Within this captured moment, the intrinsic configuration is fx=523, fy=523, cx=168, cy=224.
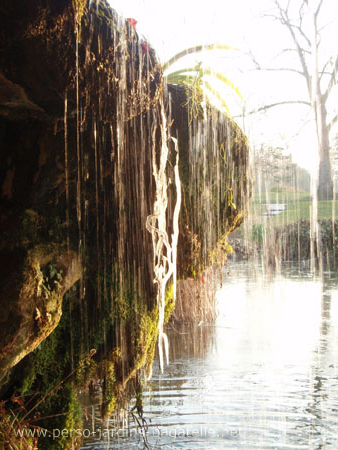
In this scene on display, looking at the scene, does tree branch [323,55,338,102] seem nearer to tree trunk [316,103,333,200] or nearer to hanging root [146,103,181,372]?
tree trunk [316,103,333,200]

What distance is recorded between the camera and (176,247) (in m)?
3.83

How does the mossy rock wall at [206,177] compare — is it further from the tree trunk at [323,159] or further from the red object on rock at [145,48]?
the tree trunk at [323,159]

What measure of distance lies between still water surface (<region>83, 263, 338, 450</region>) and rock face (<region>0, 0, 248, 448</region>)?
1.18 m

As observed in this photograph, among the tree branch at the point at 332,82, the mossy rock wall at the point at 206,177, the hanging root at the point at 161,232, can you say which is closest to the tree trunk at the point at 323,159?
the tree branch at the point at 332,82

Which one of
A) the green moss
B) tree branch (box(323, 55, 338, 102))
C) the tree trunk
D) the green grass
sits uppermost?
tree branch (box(323, 55, 338, 102))

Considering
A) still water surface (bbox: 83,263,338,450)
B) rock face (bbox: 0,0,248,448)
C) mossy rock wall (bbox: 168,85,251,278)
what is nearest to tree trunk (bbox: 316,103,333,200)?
still water surface (bbox: 83,263,338,450)

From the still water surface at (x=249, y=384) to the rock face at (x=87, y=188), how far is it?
1181 millimetres

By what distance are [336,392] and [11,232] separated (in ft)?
14.0

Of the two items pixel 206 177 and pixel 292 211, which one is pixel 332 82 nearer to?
pixel 292 211

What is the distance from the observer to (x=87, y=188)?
134 inches

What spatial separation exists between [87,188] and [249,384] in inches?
145

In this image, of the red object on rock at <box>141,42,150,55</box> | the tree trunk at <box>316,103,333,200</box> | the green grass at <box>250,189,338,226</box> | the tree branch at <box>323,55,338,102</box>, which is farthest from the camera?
the tree trunk at <box>316,103,333,200</box>

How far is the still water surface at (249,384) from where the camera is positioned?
14.8ft

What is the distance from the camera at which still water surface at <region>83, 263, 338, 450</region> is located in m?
4.50
